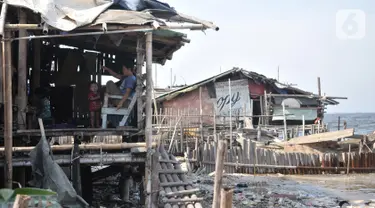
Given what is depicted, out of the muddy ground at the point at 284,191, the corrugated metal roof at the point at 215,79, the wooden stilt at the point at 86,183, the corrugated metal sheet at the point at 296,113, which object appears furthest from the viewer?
the corrugated metal sheet at the point at 296,113

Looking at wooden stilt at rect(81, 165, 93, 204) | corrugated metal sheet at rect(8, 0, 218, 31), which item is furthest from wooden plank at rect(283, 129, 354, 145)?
corrugated metal sheet at rect(8, 0, 218, 31)

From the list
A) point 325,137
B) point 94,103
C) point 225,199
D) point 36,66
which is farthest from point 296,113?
point 225,199

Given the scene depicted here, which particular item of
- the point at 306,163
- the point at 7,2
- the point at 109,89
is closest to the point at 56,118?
Result: the point at 109,89

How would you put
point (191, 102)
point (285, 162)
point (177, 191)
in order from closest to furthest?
point (177, 191), point (285, 162), point (191, 102)

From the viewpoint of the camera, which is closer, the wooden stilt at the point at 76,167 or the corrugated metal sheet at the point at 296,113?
the wooden stilt at the point at 76,167

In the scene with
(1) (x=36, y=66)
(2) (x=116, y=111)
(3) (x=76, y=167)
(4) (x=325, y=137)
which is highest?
(1) (x=36, y=66)

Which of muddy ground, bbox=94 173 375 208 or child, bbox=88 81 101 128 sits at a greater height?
child, bbox=88 81 101 128

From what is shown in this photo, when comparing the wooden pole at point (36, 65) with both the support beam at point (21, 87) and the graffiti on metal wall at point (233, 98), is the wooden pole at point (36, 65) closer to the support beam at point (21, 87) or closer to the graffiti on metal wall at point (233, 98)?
the support beam at point (21, 87)

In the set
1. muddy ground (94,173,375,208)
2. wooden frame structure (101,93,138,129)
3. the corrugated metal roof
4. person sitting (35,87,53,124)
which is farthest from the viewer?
the corrugated metal roof

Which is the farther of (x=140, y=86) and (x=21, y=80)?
(x=140, y=86)

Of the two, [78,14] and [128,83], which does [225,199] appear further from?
[128,83]

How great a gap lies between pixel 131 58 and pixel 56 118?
7.40ft

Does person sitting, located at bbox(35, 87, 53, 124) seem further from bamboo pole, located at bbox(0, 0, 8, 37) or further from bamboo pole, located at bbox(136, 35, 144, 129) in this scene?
bamboo pole, located at bbox(0, 0, 8, 37)

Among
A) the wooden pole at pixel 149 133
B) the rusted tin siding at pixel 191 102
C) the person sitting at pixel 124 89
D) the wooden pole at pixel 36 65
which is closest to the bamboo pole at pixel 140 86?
the wooden pole at pixel 149 133
